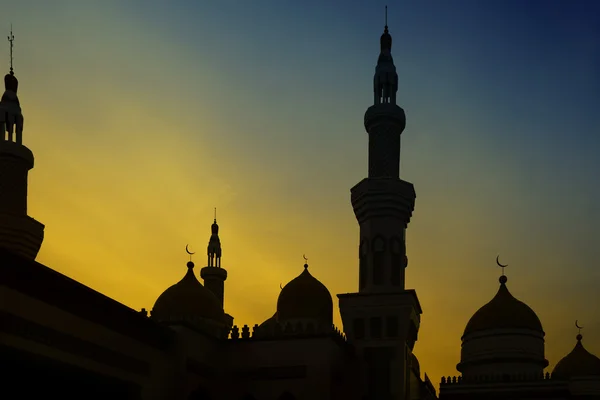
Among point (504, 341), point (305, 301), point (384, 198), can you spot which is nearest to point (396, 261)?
point (384, 198)

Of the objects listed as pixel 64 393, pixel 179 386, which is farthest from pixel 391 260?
pixel 64 393

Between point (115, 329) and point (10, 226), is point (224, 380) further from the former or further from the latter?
point (10, 226)

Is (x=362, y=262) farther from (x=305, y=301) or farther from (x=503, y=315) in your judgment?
(x=503, y=315)

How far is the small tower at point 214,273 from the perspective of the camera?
38.0m

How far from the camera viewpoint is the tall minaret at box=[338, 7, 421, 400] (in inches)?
1018

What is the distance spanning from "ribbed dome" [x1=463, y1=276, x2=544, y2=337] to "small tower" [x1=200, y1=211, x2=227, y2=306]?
1021cm

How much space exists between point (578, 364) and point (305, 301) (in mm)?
13540

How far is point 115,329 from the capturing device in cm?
2005

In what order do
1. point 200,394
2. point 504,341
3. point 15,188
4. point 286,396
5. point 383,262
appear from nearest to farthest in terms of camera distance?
point 200,394, point 286,396, point 383,262, point 15,188, point 504,341

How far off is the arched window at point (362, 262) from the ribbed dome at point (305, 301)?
53.9 inches

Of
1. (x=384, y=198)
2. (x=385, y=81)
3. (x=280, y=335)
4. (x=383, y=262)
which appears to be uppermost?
(x=385, y=81)

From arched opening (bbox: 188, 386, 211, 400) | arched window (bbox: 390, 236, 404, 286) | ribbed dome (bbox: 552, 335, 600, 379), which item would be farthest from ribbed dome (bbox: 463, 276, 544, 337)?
arched opening (bbox: 188, 386, 211, 400)

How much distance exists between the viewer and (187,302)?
29.5m

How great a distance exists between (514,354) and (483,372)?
1.43m
